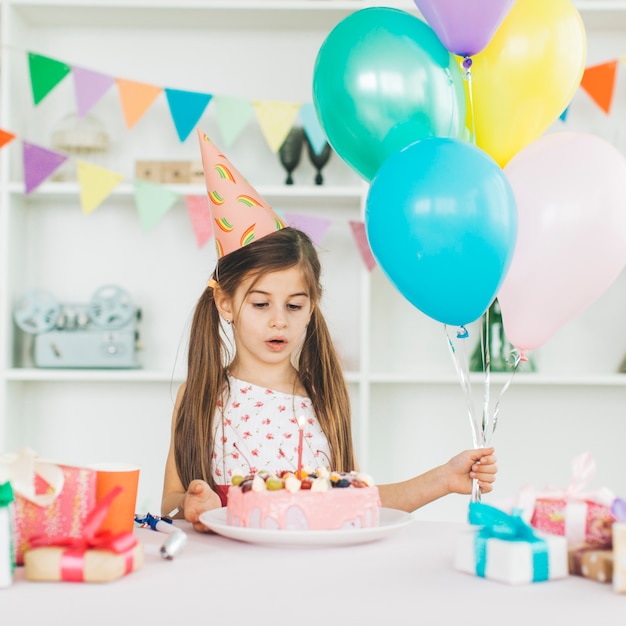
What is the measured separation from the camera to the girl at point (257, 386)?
1.59 m

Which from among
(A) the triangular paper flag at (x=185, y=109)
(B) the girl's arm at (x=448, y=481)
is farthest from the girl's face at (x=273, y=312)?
(A) the triangular paper flag at (x=185, y=109)

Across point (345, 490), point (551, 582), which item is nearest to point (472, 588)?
point (551, 582)

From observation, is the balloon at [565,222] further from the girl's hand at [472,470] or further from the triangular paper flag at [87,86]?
the triangular paper flag at [87,86]

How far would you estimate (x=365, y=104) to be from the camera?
1.24 m

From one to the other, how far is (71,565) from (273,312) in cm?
90

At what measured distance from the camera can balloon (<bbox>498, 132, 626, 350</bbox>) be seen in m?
1.23

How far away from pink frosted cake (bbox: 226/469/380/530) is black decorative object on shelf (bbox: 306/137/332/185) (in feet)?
5.37

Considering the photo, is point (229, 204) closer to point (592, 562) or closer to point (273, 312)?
point (273, 312)

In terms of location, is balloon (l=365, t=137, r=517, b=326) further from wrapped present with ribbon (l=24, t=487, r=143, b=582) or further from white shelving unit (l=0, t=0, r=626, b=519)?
white shelving unit (l=0, t=0, r=626, b=519)

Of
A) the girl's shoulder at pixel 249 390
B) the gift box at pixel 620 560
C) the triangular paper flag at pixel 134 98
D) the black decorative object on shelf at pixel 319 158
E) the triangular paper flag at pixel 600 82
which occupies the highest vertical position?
the triangular paper flag at pixel 600 82

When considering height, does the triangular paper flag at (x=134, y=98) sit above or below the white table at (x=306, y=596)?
above

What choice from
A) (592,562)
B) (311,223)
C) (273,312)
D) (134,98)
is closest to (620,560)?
(592,562)

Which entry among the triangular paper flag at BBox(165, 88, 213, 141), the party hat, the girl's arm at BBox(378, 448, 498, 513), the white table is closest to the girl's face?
the party hat

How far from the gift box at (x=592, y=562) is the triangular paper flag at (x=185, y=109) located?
70.9 inches
